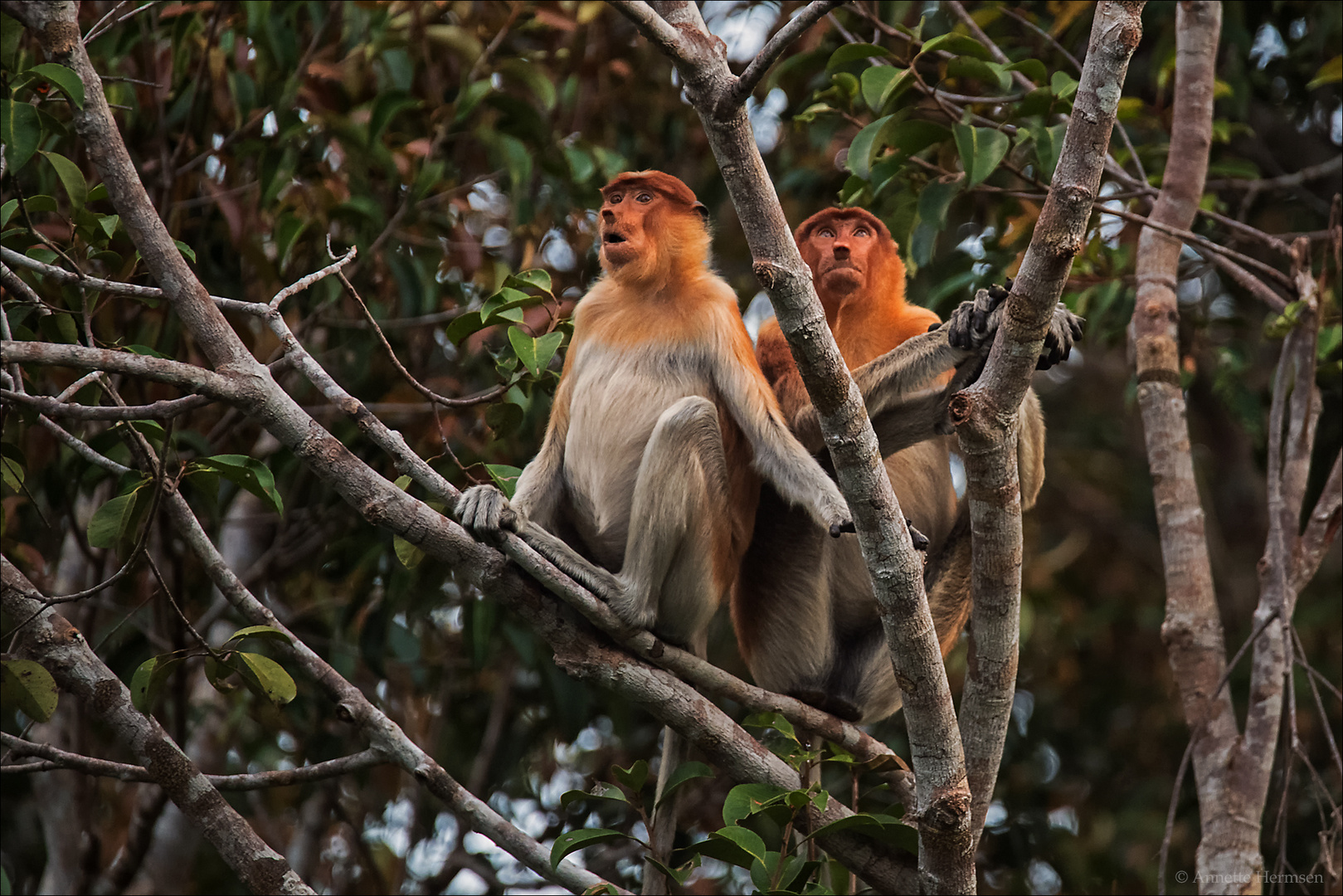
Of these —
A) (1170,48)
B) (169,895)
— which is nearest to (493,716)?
(169,895)

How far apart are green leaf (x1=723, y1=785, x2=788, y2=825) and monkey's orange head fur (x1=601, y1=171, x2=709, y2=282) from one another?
165cm

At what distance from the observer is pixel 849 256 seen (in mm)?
3918

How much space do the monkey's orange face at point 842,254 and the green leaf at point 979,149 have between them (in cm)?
58

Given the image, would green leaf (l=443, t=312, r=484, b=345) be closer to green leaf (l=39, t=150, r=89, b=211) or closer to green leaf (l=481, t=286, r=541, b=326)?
green leaf (l=481, t=286, r=541, b=326)

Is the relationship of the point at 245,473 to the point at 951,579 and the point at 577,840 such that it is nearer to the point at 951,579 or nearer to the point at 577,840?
the point at 577,840

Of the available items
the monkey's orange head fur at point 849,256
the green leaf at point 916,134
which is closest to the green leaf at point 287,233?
the monkey's orange head fur at point 849,256

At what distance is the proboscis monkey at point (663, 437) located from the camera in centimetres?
334

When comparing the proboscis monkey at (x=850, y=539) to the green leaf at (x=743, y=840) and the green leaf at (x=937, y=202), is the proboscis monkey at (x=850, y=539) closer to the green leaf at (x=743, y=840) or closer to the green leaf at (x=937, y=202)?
the green leaf at (x=937, y=202)

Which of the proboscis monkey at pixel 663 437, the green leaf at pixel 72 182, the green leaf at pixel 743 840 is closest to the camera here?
the green leaf at pixel 743 840

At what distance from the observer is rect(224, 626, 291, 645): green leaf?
2.58 metres

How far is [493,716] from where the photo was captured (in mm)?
5270

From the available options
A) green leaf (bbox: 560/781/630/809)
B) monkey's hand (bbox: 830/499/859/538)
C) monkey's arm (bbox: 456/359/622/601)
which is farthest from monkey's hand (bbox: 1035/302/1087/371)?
green leaf (bbox: 560/781/630/809)

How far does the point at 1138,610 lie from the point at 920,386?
4.23 meters

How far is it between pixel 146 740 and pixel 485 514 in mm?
935
